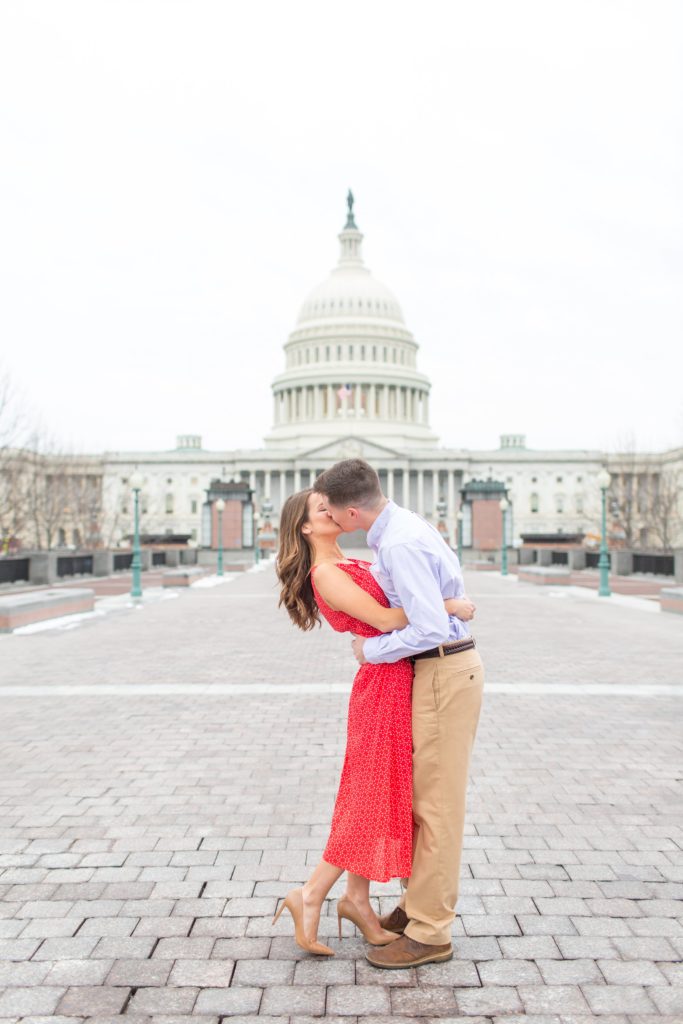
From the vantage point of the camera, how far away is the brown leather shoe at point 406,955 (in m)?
4.09

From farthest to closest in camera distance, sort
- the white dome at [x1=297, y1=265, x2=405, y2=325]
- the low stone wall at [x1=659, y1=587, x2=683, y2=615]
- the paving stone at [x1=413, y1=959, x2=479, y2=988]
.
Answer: the white dome at [x1=297, y1=265, x2=405, y2=325], the low stone wall at [x1=659, y1=587, x2=683, y2=615], the paving stone at [x1=413, y1=959, x2=479, y2=988]

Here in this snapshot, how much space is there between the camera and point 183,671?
40.9ft

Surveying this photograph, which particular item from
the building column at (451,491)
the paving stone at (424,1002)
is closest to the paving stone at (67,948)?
the paving stone at (424,1002)

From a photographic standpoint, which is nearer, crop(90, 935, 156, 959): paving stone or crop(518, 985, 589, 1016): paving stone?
crop(518, 985, 589, 1016): paving stone

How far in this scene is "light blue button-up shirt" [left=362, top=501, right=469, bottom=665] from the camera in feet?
13.0

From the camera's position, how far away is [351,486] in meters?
4.14

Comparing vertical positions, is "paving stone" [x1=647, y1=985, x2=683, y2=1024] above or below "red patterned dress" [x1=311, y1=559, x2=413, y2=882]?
below

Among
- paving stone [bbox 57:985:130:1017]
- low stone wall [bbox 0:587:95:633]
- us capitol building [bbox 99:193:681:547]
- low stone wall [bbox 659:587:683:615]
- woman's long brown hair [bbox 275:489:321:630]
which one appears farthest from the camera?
us capitol building [bbox 99:193:681:547]

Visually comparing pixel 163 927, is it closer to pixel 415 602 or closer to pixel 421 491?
pixel 415 602

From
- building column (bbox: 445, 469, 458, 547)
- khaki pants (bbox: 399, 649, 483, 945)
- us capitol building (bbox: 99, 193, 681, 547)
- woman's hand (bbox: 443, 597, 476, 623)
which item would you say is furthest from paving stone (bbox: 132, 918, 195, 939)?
us capitol building (bbox: 99, 193, 681, 547)

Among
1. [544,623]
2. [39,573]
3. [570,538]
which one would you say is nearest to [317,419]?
[570,538]

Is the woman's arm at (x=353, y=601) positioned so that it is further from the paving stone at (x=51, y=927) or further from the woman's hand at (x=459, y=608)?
the paving stone at (x=51, y=927)

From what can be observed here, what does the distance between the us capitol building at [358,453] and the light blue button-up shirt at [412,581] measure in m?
122

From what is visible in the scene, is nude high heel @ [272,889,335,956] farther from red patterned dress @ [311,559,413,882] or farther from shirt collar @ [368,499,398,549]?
shirt collar @ [368,499,398,549]
